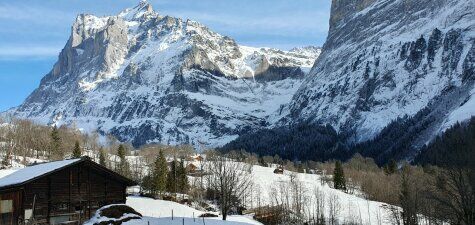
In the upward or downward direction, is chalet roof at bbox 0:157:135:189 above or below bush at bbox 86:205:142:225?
above

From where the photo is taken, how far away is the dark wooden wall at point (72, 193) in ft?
190

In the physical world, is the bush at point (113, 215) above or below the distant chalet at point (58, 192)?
below

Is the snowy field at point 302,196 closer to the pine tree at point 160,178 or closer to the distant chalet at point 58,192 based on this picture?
the pine tree at point 160,178

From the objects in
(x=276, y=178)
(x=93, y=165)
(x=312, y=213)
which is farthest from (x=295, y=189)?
(x=93, y=165)

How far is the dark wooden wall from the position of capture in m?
58.1

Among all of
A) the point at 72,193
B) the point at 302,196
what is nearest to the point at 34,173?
the point at 72,193

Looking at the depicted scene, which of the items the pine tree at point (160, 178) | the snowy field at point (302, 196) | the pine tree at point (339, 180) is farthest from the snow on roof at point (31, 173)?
the pine tree at point (339, 180)

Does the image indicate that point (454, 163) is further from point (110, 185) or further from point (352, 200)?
point (352, 200)

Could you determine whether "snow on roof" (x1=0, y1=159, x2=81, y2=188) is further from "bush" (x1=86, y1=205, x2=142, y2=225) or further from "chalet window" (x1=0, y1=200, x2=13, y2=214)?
"bush" (x1=86, y1=205, x2=142, y2=225)

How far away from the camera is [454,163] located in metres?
55.8

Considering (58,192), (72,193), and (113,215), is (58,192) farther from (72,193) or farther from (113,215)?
(113,215)

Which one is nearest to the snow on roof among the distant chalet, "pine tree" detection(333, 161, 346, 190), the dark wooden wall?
the distant chalet

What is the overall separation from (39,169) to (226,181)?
2197 centimetres

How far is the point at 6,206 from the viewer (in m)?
55.6
